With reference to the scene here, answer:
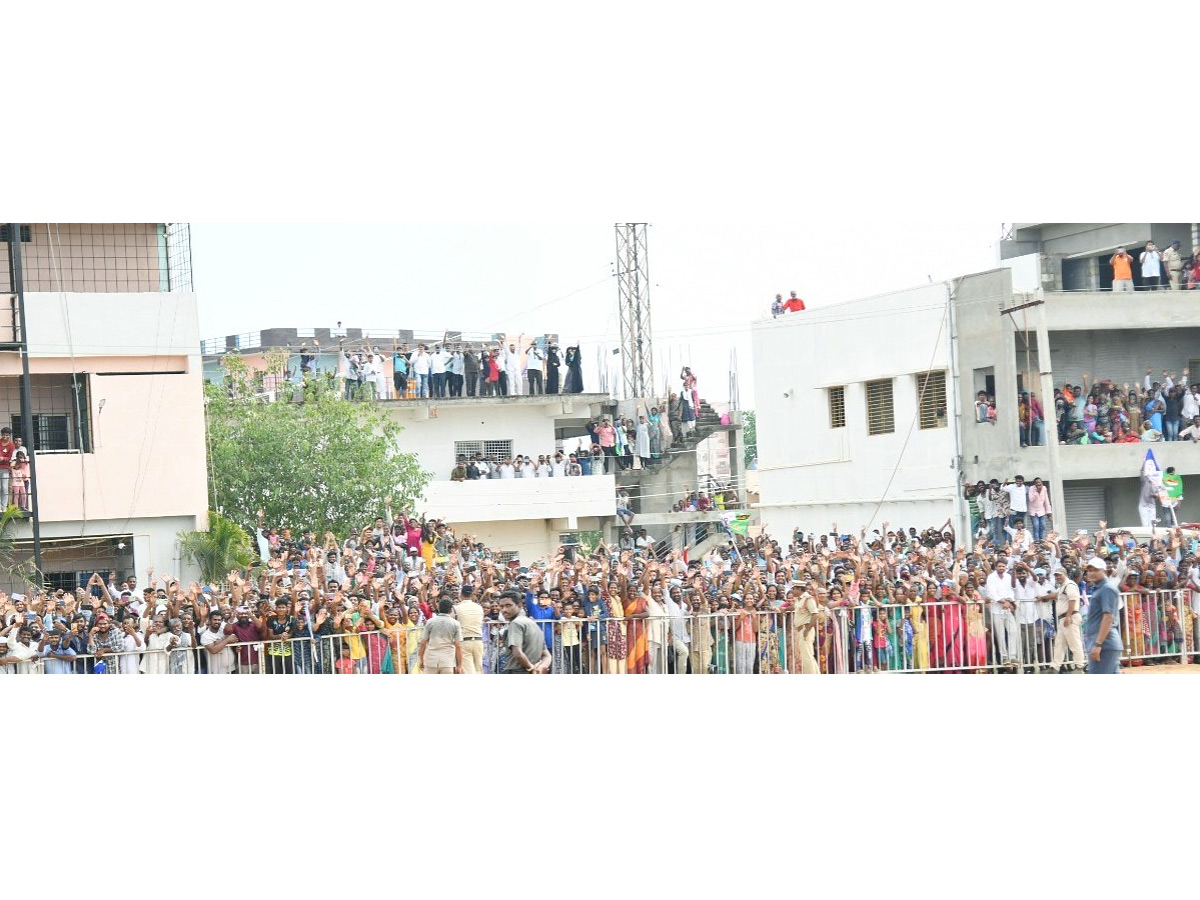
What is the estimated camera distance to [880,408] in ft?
60.4

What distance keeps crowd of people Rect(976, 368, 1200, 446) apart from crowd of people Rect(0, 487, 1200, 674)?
3.29 meters

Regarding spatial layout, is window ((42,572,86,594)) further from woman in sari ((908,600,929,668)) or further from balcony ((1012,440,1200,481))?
balcony ((1012,440,1200,481))

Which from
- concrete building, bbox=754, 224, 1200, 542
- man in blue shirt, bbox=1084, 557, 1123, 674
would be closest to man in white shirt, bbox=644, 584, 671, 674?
man in blue shirt, bbox=1084, 557, 1123, 674

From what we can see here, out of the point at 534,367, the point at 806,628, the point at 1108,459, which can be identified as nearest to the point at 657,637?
the point at 806,628

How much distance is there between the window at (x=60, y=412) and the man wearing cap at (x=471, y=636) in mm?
7534

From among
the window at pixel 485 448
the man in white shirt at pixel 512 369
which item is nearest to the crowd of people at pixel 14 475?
the man in white shirt at pixel 512 369

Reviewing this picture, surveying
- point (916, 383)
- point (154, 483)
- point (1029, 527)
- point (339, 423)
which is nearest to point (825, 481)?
point (916, 383)

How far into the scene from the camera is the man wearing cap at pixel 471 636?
10.3 m

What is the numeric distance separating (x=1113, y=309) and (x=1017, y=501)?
3000 millimetres

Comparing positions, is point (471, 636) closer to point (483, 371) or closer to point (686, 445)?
point (483, 371)

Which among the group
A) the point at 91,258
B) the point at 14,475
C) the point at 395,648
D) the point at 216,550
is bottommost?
the point at 395,648

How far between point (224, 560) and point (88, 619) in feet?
17.6

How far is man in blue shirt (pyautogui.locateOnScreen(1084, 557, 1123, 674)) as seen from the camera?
9492 millimetres
